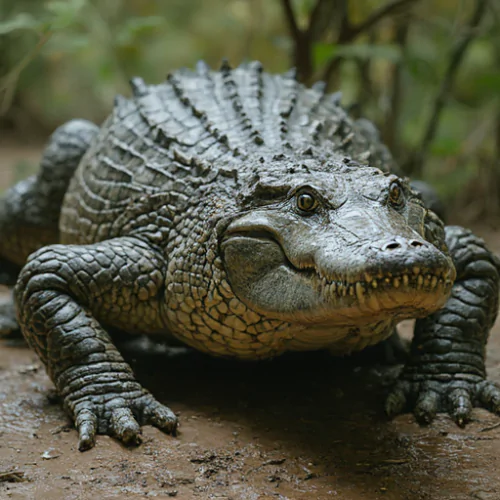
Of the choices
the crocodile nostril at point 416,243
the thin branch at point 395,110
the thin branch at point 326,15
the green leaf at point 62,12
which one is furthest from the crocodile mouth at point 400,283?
the thin branch at point 395,110

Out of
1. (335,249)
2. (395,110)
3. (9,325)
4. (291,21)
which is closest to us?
(335,249)

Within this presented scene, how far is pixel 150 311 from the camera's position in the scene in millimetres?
3680

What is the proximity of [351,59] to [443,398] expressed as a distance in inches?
212

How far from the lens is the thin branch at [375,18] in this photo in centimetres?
690

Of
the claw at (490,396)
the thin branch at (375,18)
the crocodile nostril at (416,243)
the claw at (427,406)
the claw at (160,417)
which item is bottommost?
the claw at (160,417)

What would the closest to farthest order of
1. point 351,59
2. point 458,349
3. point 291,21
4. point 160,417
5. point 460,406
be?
point 160,417 → point 460,406 → point 458,349 → point 291,21 → point 351,59

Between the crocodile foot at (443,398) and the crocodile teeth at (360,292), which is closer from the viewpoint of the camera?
the crocodile teeth at (360,292)

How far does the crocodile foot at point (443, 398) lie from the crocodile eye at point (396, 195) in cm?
107

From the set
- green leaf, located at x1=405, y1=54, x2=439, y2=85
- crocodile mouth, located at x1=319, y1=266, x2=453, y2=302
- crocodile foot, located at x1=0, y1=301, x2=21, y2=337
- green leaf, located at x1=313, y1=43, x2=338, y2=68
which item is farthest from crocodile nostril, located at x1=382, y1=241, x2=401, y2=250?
green leaf, located at x1=405, y1=54, x2=439, y2=85

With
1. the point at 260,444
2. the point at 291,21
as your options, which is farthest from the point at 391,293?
the point at 291,21

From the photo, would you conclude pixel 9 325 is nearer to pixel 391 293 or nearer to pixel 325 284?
pixel 325 284

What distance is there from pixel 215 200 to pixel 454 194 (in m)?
5.25

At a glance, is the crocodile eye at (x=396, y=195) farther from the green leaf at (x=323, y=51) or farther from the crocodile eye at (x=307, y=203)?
the green leaf at (x=323, y=51)

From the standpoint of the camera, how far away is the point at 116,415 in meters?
3.18
